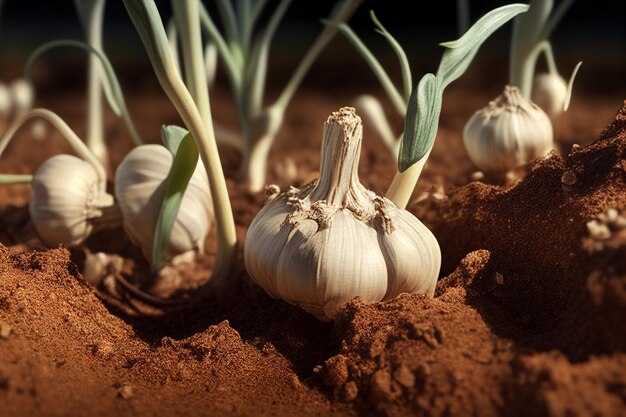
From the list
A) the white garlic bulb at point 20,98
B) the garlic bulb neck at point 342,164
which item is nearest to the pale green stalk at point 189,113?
the garlic bulb neck at point 342,164

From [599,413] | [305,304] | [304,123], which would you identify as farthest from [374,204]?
[304,123]

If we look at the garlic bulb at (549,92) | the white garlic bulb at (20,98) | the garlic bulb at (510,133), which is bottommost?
the white garlic bulb at (20,98)

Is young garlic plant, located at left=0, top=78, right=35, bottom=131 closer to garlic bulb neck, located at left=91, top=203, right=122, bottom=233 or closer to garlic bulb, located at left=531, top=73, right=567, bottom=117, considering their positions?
garlic bulb neck, located at left=91, top=203, right=122, bottom=233

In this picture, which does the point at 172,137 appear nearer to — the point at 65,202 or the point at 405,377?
the point at 65,202

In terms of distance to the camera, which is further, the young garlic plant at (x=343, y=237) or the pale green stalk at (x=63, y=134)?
the pale green stalk at (x=63, y=134)

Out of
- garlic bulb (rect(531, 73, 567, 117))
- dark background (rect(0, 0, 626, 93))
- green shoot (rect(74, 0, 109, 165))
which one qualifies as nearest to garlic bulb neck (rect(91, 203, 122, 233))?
green shoot (rect(74, 0, 109, 165))

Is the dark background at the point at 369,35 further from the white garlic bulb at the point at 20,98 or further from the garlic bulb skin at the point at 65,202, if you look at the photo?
the garlic bulb skin at the point at 65,202

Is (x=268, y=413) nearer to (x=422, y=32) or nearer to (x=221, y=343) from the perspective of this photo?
(x=221, y=343)
